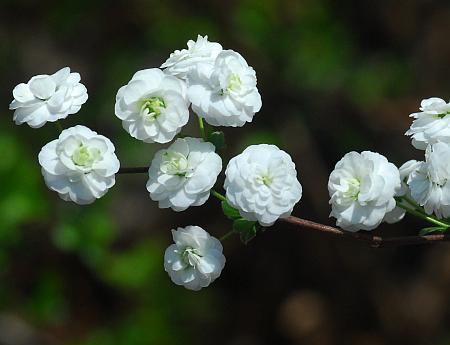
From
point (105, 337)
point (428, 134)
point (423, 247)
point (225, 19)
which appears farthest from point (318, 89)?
point (428, 134)

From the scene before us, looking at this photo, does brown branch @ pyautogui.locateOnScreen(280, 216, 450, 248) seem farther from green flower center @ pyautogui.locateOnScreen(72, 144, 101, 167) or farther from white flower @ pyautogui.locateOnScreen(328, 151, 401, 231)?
green flower center @ pyautogui.locateOnScreen(72, 144, 101, 167)

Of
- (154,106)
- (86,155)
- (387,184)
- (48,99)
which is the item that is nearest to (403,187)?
(387,184)

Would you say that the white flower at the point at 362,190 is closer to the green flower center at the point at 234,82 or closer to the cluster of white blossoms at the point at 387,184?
the cluster of white blossoms at the point at 387,184

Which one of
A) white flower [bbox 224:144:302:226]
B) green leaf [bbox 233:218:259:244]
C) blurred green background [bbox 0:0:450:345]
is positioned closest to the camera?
white flower [bbox 224:144:302:226]

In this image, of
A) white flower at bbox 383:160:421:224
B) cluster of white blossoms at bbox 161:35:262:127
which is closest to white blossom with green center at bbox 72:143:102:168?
cluster of white blossoms at bbox 161:35:262:127

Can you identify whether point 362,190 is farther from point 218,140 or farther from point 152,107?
point 152,107

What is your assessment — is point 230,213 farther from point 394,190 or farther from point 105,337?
point 105,337
